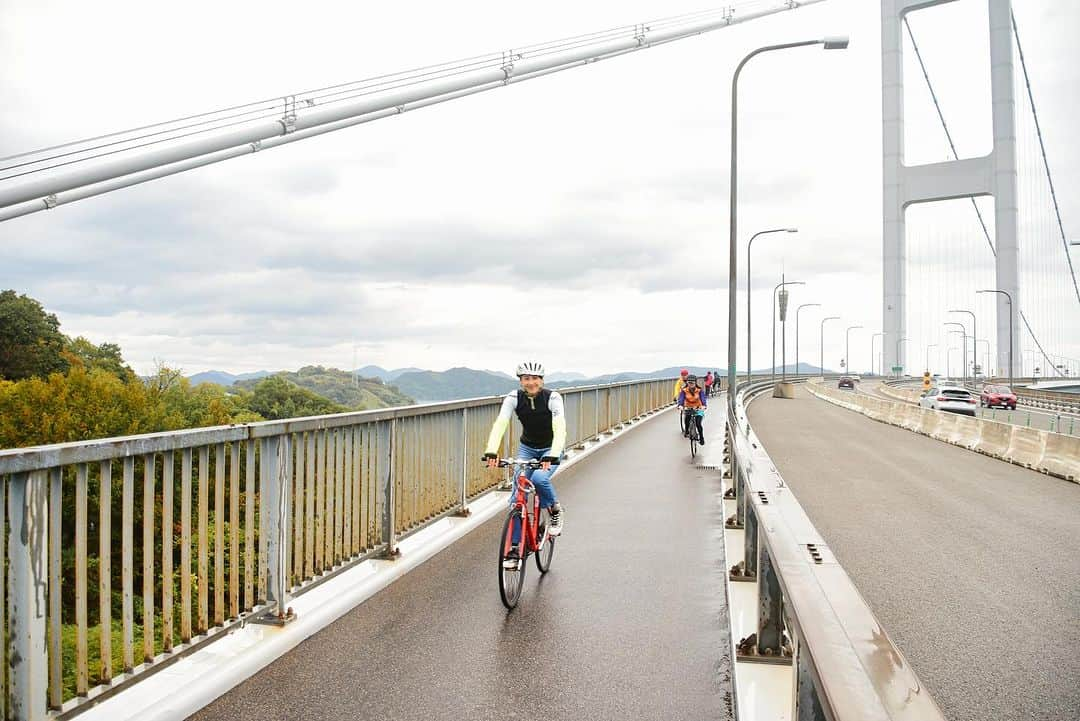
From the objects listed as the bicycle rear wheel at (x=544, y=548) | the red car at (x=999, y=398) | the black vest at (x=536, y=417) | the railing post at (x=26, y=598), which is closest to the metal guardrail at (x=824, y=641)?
the railing post at (x=26, y=598)

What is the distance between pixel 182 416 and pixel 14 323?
19.6 metres

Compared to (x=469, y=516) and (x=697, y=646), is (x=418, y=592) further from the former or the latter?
(x=469, y=516)

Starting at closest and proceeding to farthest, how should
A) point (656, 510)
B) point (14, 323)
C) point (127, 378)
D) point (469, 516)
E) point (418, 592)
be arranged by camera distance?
1. point (418, 592)
2. point (469, 516)
3. point (656, 510)
4. point (14, 323)
5. point (127, 378)

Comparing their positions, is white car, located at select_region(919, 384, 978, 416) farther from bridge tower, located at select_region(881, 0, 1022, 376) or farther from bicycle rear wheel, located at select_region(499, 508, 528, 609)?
bridge tower, located at select_region(881, 0, 1022, 376)

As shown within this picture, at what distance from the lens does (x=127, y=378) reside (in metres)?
80.1

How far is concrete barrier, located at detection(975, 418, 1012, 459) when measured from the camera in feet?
64.3

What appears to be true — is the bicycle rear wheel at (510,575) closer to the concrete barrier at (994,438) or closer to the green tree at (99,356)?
the concrete barrier at (994,438)

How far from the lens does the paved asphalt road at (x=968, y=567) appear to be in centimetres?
530

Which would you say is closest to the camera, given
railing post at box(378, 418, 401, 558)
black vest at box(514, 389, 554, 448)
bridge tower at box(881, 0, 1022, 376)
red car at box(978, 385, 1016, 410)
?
black vest at box(514, 389, 554, 448)

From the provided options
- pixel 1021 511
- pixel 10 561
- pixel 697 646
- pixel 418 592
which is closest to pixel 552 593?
pixel 418 592

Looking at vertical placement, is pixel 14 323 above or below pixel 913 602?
above

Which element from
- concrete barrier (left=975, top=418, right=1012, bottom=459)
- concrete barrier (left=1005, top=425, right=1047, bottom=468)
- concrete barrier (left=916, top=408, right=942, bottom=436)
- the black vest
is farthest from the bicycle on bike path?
concrete barrier (left=916, top=408, right=942, bottom=436)

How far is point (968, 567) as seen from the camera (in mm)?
8500

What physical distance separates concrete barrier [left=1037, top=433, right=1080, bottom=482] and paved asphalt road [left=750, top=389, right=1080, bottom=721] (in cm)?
34
